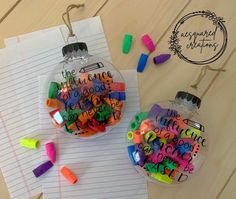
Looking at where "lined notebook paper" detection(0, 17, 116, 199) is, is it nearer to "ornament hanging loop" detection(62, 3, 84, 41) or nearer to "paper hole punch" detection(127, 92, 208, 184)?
"ornament hanging loop" detection(62, 3, 84, 41)

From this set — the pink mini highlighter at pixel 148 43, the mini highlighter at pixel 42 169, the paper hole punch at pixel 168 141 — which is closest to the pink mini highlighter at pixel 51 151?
the mini highlighter at pixel 42 169

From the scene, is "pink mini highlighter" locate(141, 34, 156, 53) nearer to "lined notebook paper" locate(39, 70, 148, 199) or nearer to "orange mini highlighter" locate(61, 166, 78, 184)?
"lined notebook paper" locate(39, 70, 148, 199)

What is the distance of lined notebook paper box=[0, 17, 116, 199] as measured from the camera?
24.8 inches

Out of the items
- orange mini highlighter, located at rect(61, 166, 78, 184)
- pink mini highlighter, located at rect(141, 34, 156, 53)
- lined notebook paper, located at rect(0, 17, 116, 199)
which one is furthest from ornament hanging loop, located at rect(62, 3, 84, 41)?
orange mini highlighter, located at rect(61, 166, 78, 184)

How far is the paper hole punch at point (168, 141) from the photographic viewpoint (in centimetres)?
58

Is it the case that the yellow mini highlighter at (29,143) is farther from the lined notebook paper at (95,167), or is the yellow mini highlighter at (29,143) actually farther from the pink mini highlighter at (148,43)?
the pink mini highlighter at (148,43)

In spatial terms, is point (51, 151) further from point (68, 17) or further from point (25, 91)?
point (68, 17)

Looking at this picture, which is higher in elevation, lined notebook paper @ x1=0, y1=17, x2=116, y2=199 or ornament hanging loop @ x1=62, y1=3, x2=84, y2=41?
ornament hanging loop @ x1=62, y1=3, x2=84, y2=41

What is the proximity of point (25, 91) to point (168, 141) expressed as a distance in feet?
0.84

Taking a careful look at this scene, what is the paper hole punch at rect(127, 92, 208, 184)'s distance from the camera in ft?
1.90

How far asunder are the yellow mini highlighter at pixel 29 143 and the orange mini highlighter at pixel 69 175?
0.06m

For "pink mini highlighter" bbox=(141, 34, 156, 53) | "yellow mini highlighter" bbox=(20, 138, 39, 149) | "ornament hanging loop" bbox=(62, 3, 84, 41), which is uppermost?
"ornament hanging loop" bbox=(62, 3, 84, 41)

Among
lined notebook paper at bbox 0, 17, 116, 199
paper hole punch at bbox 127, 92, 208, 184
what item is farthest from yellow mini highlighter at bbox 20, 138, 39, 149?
paper hole punch at bbox 127, 92, 208, 184

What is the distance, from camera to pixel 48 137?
2.09ft
